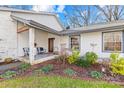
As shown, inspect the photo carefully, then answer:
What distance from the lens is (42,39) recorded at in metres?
22.9

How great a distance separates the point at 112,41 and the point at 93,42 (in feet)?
6.16

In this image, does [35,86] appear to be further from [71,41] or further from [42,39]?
[42,39]

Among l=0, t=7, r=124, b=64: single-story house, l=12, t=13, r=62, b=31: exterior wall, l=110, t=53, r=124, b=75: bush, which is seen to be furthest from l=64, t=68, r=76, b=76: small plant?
l=12, t=13, r=62, b=31: exterior wall

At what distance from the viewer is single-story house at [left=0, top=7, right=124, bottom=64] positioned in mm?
16422

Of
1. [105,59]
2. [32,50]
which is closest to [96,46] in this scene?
[105,59]

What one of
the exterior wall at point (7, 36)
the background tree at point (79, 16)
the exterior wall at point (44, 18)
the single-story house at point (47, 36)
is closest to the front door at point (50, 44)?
the single-story house at point (47, 36)

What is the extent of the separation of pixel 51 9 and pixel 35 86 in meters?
19.7

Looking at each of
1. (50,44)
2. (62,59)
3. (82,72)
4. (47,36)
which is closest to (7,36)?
(47,36)

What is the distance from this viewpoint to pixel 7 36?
19.7 m

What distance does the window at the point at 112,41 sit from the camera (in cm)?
1606

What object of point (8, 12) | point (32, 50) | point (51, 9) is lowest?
point (32, 50)

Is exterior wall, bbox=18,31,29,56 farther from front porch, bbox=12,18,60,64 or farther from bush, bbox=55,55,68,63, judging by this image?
bush, bbox=55,55,68,63

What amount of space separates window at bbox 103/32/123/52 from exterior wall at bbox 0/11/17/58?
8.68 meters
